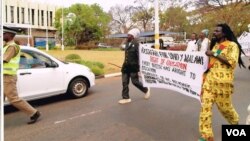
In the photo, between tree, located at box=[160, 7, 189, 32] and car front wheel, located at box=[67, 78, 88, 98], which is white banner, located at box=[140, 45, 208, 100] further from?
tree, located at box=[160, 7, 189, 32]

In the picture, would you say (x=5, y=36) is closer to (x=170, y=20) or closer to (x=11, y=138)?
(x=11, y=138)

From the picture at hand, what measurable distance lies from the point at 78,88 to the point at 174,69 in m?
3.40

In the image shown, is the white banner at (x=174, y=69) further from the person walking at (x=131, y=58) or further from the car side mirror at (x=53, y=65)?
the car side mirror at (x=53, y=65)

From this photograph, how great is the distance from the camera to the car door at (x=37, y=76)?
24.2ft

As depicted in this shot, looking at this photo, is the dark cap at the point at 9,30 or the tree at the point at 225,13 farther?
the tree at the point at 225,13

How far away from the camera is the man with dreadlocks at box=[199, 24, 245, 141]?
14.9 ft

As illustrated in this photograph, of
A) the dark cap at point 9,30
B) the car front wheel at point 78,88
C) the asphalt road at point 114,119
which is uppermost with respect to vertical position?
the dark cap at point 9,30

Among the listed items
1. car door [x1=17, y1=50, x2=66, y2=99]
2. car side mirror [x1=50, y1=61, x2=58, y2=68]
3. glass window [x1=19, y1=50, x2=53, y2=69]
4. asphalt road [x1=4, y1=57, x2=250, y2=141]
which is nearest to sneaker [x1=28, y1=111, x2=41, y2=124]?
asphalt road [x1=4, y1=57, x2=250, y2=141]

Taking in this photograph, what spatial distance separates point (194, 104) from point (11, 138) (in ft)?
13.7

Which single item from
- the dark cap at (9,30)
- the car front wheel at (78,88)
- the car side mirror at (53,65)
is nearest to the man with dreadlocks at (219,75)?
the dark cap at (9,30)

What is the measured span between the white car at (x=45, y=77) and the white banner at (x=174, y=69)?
6.57 ft

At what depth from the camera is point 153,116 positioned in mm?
6719

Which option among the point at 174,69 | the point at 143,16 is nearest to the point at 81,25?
the point at 143,16

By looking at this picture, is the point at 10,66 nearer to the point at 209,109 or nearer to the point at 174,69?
the point at 174,69
